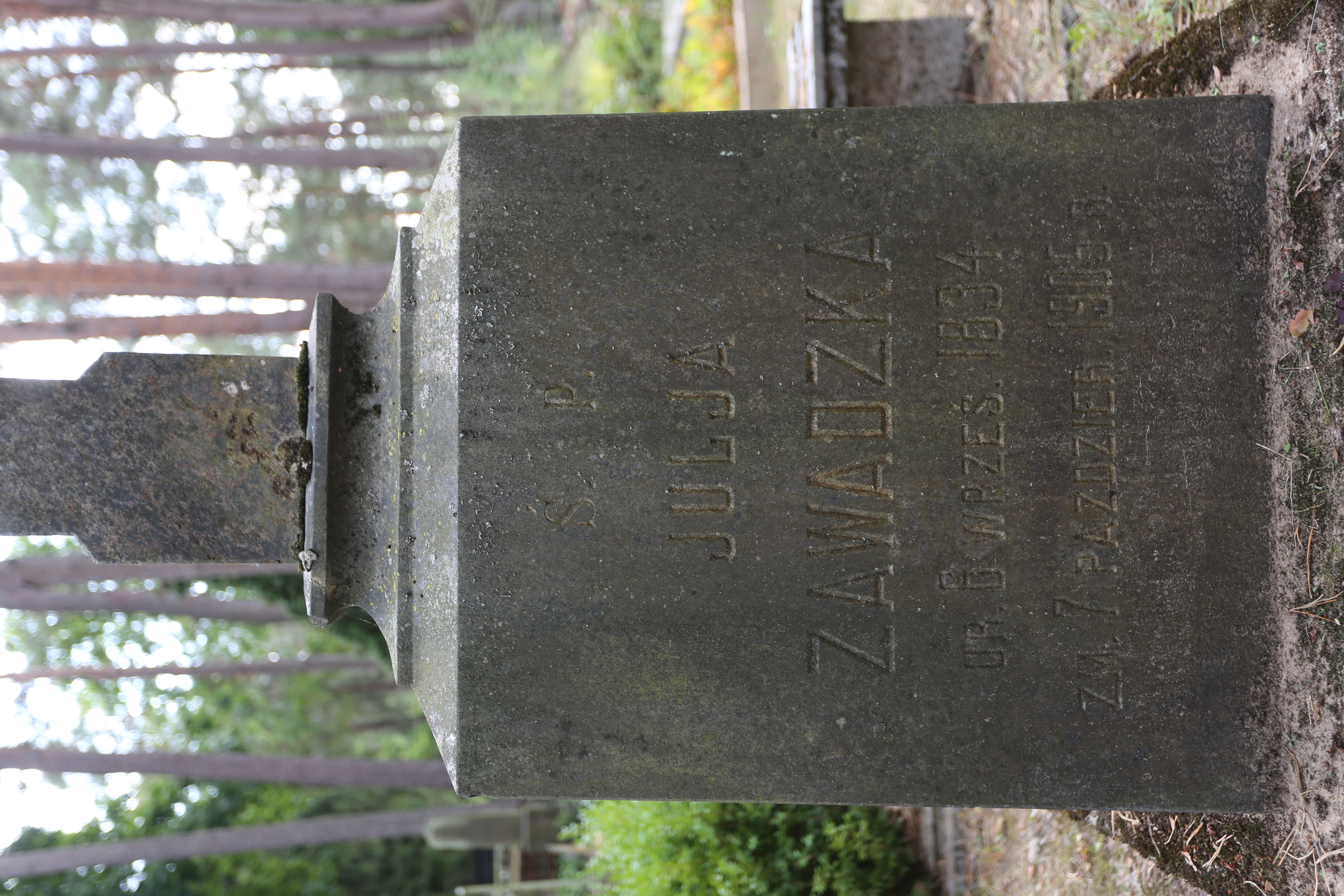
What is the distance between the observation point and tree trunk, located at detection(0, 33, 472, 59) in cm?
1289

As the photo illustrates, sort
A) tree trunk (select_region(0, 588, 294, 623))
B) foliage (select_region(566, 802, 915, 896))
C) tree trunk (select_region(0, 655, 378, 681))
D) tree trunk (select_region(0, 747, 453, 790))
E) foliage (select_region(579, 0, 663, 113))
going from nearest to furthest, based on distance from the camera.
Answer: foliage (select_region(566, 802, 915, 896)) → tree trunk (select_region(0, 747, 453, 790)) → tree trunk (select_region(0, 588, 294, 623)) → foliage (select_region(579, 0, 663, 113)) → tree trunk (select_region(0, 655, 378, 681))

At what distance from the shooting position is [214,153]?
1103 centimetres

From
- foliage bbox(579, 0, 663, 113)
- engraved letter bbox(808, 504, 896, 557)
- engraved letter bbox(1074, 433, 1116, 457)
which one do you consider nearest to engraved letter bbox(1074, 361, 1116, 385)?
engraved letter bbox(1074, 433, 1116, 457)

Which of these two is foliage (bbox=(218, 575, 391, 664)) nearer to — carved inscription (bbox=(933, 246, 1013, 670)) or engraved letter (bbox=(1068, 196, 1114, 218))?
carved inscription (bbox=(933, 246, 1013, 670))

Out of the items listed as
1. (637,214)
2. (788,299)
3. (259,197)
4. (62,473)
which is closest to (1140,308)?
(788,299)

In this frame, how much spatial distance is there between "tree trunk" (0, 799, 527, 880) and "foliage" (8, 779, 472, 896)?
11.4 inches

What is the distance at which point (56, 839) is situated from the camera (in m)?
13.0

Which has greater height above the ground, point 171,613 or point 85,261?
point 85,261

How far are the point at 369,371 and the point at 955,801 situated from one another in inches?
90.7

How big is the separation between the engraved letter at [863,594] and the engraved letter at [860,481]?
23cm

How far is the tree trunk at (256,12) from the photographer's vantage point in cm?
1202

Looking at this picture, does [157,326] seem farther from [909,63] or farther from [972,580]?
[972,580]

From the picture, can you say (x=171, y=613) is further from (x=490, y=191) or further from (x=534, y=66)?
(x=490, y=191)

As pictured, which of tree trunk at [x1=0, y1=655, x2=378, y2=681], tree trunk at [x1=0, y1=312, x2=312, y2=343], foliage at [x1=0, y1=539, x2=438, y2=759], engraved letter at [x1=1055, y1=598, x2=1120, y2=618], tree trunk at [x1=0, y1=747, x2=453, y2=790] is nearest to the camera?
engraved letter at [x1=1055, y1=598, x2=1120, y2=618]
